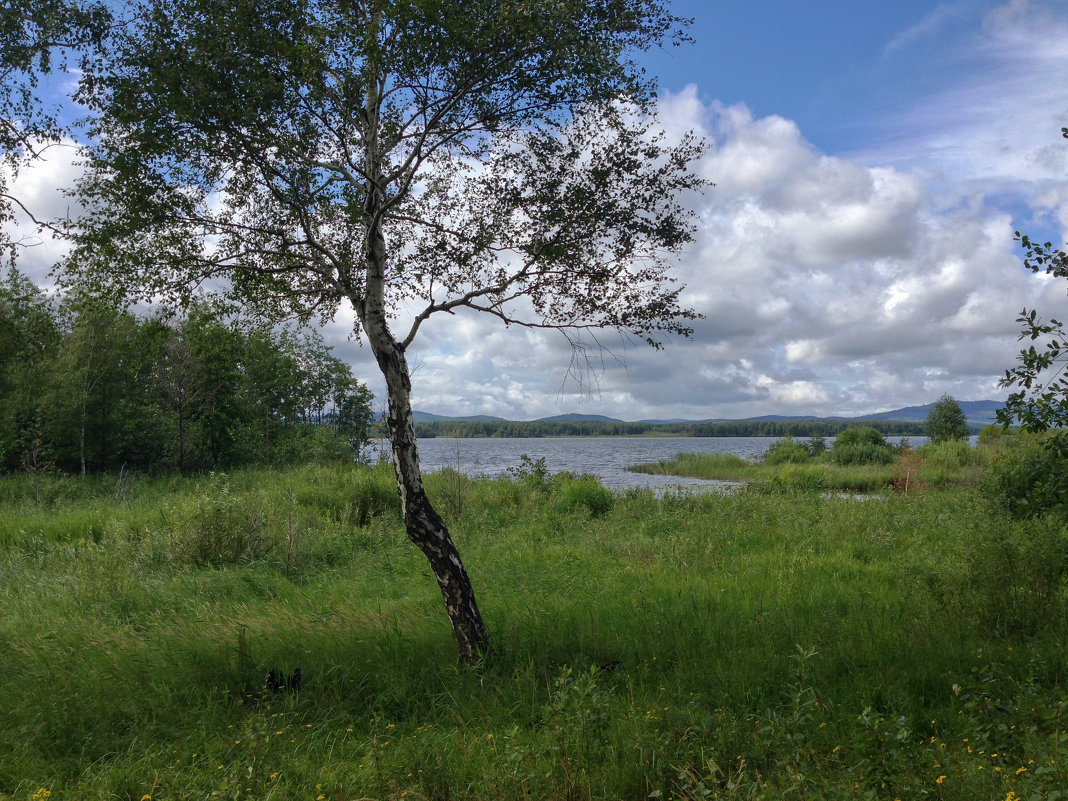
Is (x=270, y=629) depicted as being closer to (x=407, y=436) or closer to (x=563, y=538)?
(x=407, y=436)

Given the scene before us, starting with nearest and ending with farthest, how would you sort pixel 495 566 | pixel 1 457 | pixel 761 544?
pixel 495 566 → pixel 761 544 → pixel 1 457

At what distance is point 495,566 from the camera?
1031cm

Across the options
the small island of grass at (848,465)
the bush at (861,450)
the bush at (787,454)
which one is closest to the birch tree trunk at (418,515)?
the small island of grass at (848,465)

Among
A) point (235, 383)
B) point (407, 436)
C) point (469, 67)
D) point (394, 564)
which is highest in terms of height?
point (469, 67)

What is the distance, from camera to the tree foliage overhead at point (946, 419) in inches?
1722

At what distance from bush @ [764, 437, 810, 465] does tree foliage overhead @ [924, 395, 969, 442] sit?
982 centimetres

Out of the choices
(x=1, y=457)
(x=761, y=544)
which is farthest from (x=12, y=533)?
(x=761, y=544)

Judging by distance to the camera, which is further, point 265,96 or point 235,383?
point 235,383

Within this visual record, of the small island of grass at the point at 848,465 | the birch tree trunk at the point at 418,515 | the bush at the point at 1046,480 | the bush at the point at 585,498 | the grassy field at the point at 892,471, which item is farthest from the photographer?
the small island of grass at the point at 848,465

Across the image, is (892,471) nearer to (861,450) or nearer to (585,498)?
(861,450)

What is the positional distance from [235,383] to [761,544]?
78.9 feet

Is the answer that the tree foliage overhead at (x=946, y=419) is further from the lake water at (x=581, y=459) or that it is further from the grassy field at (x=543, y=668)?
the grassy field at (x=543, y=668)

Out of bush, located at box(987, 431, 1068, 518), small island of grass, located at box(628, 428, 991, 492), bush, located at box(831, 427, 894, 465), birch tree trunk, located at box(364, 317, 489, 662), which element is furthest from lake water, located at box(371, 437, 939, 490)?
bush, located at box(987, 431, 1068, 518)

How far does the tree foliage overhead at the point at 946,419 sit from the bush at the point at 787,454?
982 centimetres
